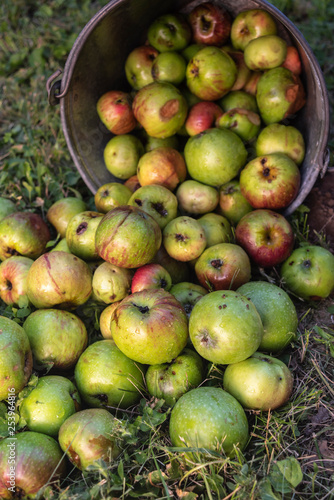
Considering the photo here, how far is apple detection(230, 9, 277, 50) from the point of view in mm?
3242

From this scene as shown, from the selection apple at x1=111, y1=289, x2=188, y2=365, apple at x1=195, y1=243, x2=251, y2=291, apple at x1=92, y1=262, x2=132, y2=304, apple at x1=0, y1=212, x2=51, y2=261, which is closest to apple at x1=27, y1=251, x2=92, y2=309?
apple at x1=92, y1=262, x2=132, y2=304

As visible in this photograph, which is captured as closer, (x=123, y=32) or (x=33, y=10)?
(x=123, y=32)

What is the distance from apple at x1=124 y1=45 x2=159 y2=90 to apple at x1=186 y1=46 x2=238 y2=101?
1.23 feet

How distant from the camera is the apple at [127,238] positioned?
244 centimetres

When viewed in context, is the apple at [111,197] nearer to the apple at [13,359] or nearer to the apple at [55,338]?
the apple at [55,338]

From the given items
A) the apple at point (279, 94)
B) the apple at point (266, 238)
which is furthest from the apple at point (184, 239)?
the apple at point (279, 94)

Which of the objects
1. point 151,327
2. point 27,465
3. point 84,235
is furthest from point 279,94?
point 27,465

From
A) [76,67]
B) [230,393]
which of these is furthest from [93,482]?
[76,67]

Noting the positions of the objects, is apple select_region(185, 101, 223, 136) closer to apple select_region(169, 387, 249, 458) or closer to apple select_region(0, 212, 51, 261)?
apple select_region(0, 212, 51, 261)

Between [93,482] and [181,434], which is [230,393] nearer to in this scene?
[181,434]

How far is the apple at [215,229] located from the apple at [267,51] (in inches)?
52.1

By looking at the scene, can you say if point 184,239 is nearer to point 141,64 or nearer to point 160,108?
point 160,108

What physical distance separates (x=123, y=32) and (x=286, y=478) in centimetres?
350

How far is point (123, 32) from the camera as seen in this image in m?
3.45
